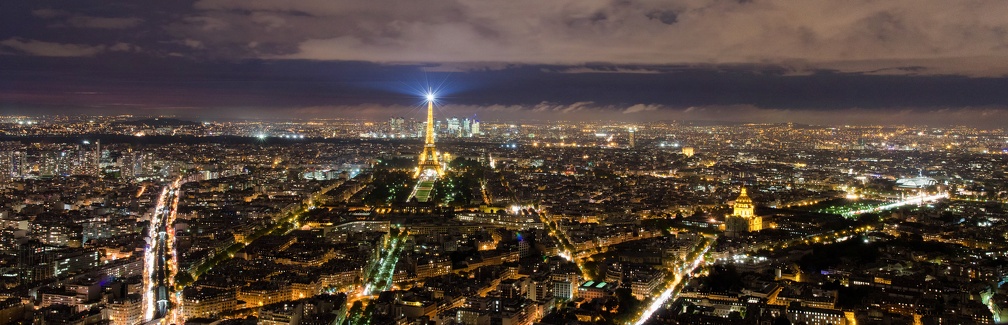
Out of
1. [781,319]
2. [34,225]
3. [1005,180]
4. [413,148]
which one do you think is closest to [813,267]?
[781,319]

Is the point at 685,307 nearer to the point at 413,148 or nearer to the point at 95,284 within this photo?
the point at 95,284

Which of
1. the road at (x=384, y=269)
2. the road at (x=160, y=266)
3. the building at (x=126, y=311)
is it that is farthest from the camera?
the road at (x=384, y=269)

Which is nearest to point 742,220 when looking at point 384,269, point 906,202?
point 906,202

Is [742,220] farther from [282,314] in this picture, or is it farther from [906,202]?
[282,314]

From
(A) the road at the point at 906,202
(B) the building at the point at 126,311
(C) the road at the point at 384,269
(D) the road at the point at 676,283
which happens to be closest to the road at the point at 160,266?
(B) the building at the point at 126,311

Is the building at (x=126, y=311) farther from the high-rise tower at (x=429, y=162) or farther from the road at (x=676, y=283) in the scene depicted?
the high-rise tower at (x=429, y=162)
